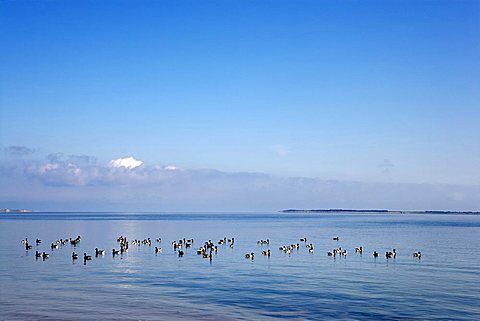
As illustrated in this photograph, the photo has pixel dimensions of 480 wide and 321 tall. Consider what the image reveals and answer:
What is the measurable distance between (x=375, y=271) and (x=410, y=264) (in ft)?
25.3

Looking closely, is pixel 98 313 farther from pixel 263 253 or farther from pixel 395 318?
pixel 263 253

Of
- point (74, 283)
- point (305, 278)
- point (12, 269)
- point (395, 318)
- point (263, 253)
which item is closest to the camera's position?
point (395, 318)

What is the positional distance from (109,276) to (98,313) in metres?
15.2

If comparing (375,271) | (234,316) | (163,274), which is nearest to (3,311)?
A: (234,316)

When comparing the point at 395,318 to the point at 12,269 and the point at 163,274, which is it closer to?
the point at 163,274

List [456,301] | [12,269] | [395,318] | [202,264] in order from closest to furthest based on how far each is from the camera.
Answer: [395,318] < [456,301] < [12,269] < [202,264]

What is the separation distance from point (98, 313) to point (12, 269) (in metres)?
22.5

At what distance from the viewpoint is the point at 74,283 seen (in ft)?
129

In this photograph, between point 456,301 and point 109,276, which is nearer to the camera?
point 456,301

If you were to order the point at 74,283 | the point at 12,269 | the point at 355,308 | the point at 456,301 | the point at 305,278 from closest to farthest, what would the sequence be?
the point at 355,308
the point at 456,301
the point at 74,283
the point at 305,278
the point at 12,269

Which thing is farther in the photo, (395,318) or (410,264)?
(410,264)

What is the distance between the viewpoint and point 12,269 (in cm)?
4712

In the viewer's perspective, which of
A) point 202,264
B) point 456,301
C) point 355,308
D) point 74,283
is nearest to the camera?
point 355,308

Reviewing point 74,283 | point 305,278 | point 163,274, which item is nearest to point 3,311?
point 74,283
